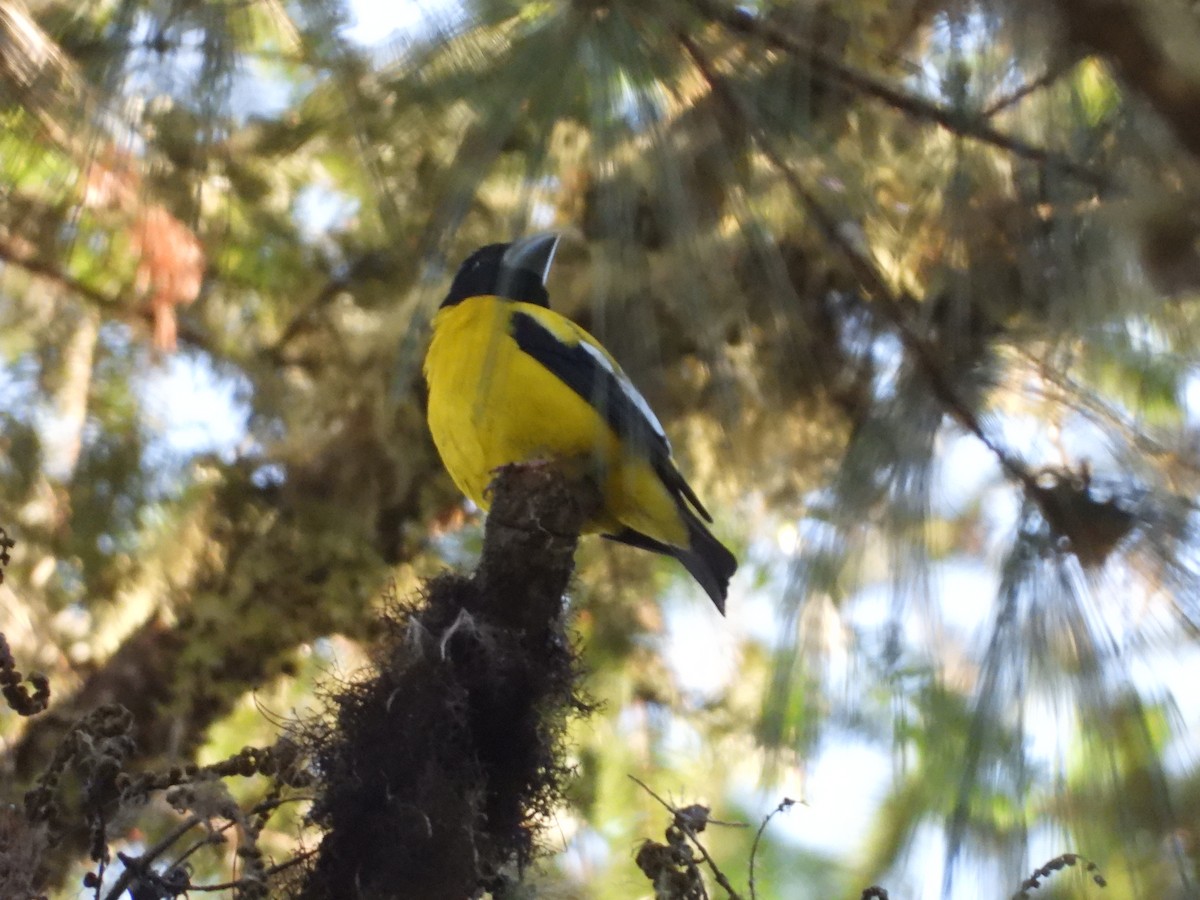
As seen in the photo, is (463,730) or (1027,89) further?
(463,730)

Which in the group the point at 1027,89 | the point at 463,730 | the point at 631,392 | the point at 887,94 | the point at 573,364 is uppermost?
the point at 573,364

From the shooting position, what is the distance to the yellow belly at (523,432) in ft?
9.70

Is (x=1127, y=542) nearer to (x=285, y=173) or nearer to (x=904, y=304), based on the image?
(x=904, y=304)

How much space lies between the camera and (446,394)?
3.15 metres

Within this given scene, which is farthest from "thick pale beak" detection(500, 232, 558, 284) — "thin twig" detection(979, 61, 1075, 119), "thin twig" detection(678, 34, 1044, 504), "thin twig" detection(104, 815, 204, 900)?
"thin twig" detection(104, 815, 204, 900)

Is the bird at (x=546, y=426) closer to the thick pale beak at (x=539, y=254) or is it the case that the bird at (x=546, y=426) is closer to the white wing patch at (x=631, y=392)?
the thick pale beak at (x=539, y=254)

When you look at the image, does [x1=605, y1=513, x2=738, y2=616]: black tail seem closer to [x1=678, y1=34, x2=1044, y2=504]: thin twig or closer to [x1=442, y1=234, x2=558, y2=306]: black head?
[x1=442, y1=234, x2=558, y2=306]: black head

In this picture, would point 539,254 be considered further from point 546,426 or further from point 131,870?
point 131,870

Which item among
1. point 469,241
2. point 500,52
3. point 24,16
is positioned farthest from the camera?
point 469,241

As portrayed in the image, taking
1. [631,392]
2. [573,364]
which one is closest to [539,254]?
[573,364]

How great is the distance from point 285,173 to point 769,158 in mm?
1762

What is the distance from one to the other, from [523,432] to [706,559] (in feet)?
1.91

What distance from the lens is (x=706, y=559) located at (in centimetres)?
314

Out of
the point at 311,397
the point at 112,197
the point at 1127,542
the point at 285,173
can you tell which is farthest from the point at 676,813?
the point at 311,397
